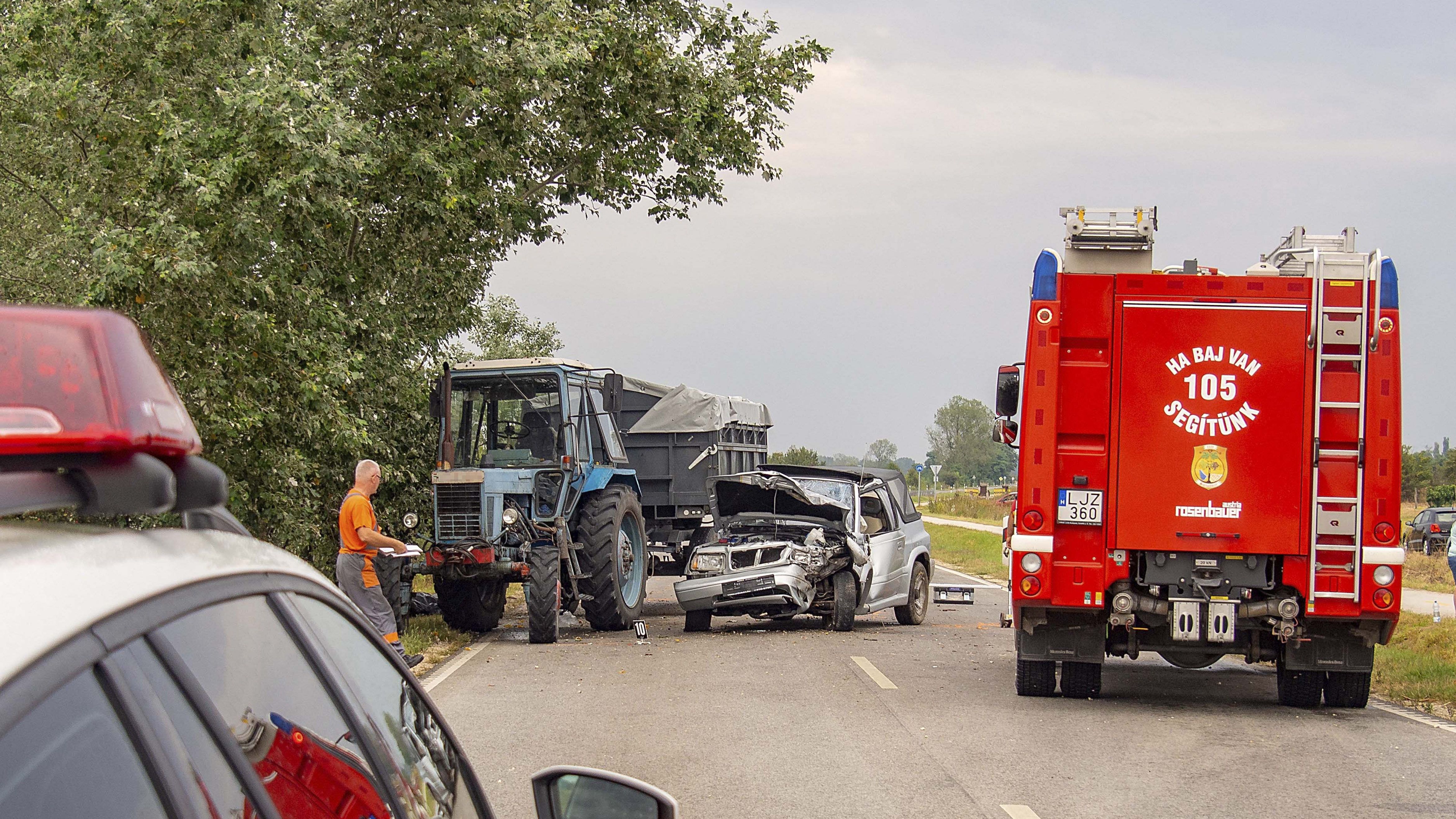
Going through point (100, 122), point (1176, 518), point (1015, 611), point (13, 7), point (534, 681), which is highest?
point (13, 7)

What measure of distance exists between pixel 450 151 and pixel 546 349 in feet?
77.1

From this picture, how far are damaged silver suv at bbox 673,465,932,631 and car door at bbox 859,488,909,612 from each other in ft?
0.05

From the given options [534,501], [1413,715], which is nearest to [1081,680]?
[1413,715]

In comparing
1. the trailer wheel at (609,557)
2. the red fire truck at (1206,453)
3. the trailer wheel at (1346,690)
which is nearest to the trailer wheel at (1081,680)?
the red fire truck at (1206,453)

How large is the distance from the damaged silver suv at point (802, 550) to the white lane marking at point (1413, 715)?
19.9 feet

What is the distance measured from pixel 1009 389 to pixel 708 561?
6.05 metres

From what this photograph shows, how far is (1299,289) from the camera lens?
33.2 feet

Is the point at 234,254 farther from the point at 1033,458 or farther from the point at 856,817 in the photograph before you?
the point at 856,817

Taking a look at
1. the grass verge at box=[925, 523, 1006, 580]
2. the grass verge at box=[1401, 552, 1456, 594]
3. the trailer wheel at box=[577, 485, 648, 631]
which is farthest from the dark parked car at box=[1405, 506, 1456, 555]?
the trailer wheel at box=[577, 485, 648, 631]

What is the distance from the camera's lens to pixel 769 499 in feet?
54.2

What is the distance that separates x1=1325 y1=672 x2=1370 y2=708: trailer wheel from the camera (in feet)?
34.3

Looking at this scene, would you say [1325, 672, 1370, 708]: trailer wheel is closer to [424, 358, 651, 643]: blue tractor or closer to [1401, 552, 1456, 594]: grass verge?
[424, 358, 651, 643]: blue tractor

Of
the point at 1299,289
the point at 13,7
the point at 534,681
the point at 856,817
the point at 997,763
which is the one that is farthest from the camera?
the point at 13,7

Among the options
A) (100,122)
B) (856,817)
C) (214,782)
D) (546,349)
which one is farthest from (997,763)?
(546,349)
